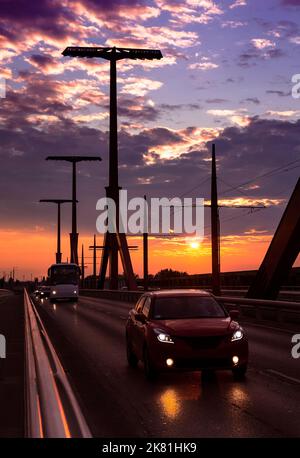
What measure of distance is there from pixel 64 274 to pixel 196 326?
50107 mm

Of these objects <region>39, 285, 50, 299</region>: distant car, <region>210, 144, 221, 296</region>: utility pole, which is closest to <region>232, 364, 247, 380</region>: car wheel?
<region>210, 144, 221, 296</region>: utility pole

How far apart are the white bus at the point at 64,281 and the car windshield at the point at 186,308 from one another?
45.9 meters

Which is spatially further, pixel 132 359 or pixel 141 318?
pixel 132 359

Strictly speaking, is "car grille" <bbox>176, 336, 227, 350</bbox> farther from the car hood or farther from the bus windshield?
the bus windshield

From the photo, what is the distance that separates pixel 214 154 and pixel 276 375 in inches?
1120

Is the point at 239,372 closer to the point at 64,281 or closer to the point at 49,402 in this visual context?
the point at 49,402

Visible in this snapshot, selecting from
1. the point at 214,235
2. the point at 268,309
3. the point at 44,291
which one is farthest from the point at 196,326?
the point at 44,291

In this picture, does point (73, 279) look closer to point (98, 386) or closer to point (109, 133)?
point (109, 133)

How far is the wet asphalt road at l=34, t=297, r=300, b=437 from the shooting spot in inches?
320

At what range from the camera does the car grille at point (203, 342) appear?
11.4 meters

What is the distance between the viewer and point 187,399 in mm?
10211

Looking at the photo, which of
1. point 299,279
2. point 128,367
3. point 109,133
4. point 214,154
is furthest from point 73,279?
point 128,367

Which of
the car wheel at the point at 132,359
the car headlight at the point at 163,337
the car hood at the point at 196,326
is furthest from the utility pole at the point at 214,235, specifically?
the car headlight at the point at 163,337

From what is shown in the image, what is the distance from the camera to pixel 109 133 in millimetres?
63312
